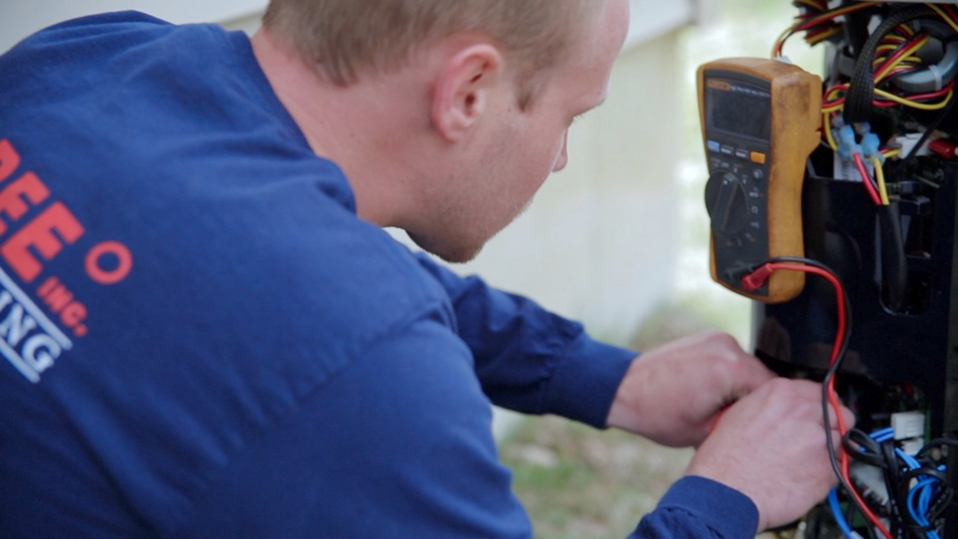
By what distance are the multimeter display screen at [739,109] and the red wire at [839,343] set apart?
133 mm

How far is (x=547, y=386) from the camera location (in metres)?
1.41

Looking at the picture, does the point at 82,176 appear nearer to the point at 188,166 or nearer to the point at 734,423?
the point at 188,166

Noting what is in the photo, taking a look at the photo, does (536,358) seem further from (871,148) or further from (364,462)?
(364,462)

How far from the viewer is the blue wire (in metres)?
1.19

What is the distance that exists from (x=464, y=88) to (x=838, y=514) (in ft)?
2.00

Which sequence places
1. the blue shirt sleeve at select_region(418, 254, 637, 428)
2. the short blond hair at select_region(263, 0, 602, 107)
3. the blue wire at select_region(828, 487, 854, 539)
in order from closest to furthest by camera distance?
the short blond hair at select_region(263, 0, 602, 107) → the blue wire at select_region(828, 487, 854, 539) → the blue shirt sleeve at select_region(418, 254, 637, 428)

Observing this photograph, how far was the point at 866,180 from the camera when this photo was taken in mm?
1091

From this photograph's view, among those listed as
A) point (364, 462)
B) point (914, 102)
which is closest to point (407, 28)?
point (364, 462)

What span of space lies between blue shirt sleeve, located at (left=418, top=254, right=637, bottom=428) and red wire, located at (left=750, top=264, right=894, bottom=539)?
0.29m

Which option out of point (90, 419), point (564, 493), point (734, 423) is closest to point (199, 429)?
point (90, 419)

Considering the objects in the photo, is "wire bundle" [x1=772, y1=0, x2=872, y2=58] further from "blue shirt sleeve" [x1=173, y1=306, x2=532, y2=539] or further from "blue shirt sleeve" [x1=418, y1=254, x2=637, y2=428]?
"blue shirt sleeve" [x1=173, y1=306, x2=532, y2=539]

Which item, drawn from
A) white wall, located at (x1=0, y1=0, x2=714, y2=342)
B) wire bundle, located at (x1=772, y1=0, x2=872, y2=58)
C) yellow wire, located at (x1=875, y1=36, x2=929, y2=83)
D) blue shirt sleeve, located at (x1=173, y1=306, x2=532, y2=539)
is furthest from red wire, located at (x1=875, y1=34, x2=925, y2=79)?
white wall, located at (x1=0, y1=0, x2=714, y2=342)

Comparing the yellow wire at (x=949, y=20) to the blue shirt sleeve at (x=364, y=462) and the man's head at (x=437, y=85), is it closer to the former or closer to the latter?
the man's head at (x=437, y=85)

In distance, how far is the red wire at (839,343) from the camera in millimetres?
1131
